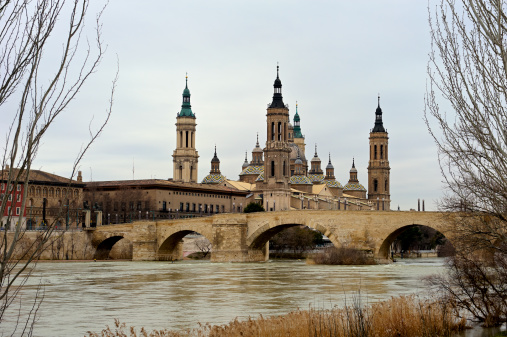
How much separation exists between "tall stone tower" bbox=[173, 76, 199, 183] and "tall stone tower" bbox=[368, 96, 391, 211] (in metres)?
36.3

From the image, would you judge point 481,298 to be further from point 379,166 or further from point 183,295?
point 379,166

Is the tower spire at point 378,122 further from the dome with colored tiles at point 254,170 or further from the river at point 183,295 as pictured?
the river at point 183,295

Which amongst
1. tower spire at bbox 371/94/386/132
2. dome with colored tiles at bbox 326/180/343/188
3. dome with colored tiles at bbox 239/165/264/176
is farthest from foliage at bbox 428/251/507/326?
tower spire at bbox 371/94/386/132

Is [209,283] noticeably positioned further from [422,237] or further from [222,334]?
[422,237]

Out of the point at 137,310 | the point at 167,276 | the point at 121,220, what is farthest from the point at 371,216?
the point at 121,220

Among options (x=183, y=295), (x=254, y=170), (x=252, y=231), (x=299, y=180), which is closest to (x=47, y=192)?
(x=252, y=231)

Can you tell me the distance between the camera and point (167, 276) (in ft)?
130

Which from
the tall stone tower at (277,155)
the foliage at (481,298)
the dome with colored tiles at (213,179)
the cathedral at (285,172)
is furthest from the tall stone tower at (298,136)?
the foliage at (481,298)

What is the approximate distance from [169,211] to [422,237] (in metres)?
30.9

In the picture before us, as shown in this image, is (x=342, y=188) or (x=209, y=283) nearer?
(x=209, y=283)

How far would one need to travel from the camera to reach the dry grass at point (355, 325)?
44.1ft

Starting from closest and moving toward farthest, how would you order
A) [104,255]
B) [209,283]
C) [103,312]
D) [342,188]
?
[103,312] < [209,283] < [104,255] < [342,188]

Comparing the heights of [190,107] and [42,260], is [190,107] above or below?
above

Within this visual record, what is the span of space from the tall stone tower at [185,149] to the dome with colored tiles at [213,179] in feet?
9.02
